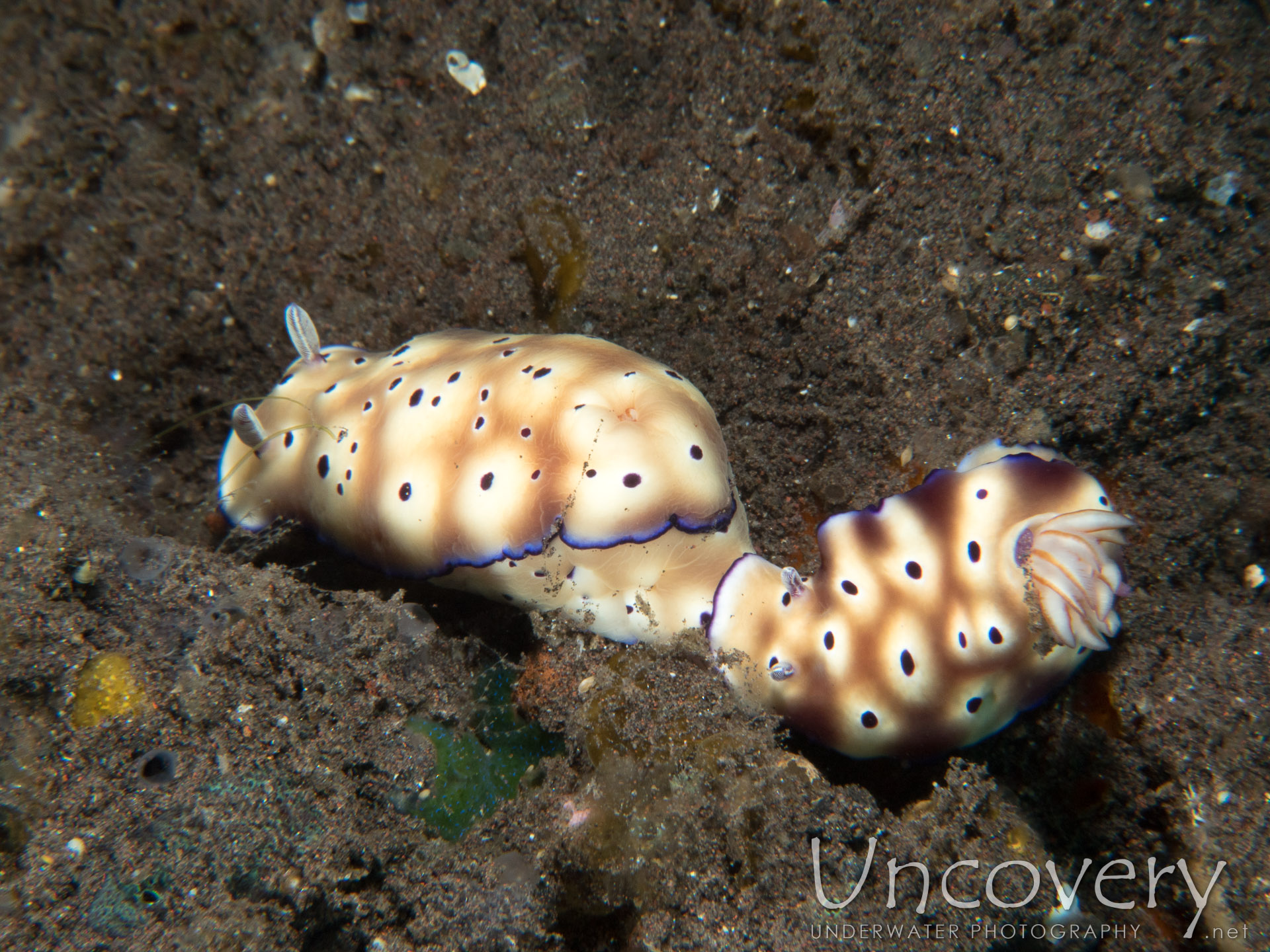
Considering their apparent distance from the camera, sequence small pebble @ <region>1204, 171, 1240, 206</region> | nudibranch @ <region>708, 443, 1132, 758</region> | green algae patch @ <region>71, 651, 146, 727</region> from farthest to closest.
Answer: small pebble @ <region>1204, 171, 1240, 206</region>, nudibranch @ <region>708, 443, 1132, 758</region>, green algae patch @ <region>71, 651, 146, 727</region>

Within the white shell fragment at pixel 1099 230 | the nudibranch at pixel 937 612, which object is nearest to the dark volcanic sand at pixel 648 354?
the white shell fragment at pixel 1099 230

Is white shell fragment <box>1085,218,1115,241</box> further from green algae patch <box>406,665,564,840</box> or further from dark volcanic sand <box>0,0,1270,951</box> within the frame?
green algae patch <box>406,665,564,840</box>

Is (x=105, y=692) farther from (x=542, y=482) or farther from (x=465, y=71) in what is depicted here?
(x=465, y=71)

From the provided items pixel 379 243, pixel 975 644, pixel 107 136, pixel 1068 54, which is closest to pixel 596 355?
pixel 379 243

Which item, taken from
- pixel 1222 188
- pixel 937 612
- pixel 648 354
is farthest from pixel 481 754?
pixel 1222 188

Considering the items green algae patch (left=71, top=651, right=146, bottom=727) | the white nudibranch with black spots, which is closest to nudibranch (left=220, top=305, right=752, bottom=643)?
the white nudibranch with black spots

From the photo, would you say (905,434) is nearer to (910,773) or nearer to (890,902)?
(910,773)
